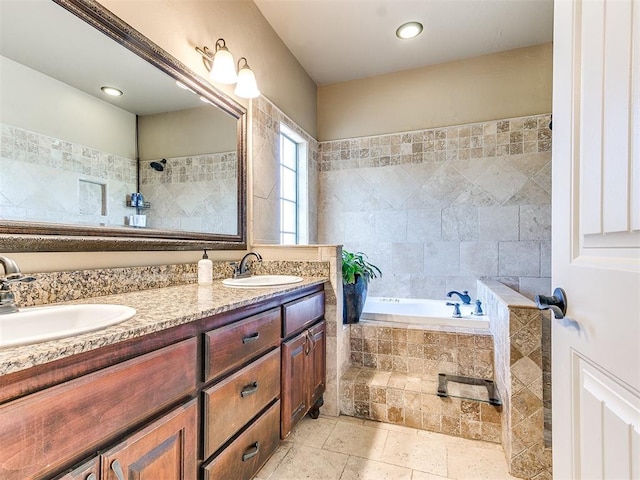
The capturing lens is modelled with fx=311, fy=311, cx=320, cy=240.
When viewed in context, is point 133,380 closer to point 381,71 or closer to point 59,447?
point 59,447

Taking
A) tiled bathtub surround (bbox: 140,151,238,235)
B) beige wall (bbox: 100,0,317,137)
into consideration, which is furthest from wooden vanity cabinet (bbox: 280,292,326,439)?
beige wall (bbox: 100,0,317,137)

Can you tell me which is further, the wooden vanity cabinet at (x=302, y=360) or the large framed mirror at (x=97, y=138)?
the wooden vanity cabinet at (x=302, y=360)

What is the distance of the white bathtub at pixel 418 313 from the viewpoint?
218 cm

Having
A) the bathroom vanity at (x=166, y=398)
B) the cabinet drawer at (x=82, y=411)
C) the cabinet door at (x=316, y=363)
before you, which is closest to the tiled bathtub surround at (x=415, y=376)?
the cabinet door at (x=316, y=363)

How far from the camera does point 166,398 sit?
842mm

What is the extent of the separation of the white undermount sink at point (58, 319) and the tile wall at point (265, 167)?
124cm

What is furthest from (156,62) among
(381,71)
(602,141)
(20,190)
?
(381,71)

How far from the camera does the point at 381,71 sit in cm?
305

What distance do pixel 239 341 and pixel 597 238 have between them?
106cm

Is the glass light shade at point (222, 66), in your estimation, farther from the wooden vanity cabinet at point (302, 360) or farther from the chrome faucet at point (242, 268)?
the wooden vanity cabinet at point (302, 360)

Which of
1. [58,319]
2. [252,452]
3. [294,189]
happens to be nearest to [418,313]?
[294,189]

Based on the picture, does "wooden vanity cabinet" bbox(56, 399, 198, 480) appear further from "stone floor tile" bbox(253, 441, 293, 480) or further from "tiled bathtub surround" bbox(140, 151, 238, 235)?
"tiled bathtub surround" bbox(140, 151, 238, 235)

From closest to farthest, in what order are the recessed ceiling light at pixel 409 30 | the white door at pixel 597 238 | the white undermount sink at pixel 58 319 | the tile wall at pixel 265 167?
the white door at pixel 597 238
the white undermount sink at pixel 58 319
the tile wall at pixel 265 167
the recessed ceiling light at pixel 409 30

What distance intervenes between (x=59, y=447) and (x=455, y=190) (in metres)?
3.00
